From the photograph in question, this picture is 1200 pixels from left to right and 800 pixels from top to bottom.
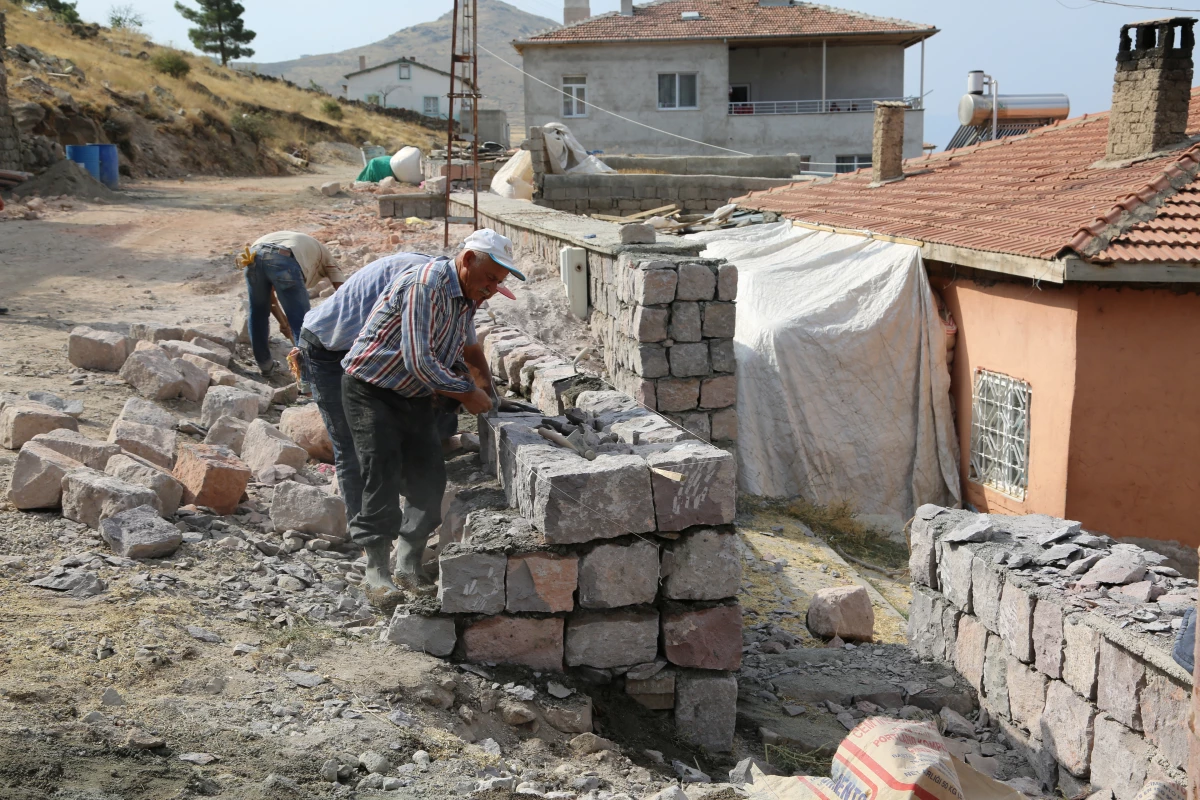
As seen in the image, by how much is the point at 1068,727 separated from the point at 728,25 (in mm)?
27809

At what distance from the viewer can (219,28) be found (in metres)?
55.6

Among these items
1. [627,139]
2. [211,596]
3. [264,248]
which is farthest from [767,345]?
[627,139]

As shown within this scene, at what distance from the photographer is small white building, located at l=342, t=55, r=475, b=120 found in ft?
220

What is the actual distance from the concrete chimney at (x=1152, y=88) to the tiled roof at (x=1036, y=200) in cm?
34

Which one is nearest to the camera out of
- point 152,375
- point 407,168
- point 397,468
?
point 397,468

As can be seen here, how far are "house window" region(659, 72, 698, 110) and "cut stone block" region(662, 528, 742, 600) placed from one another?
26.5 meters

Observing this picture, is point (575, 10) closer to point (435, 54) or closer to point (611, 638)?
point (611, 638)

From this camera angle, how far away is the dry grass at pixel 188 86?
3078cm

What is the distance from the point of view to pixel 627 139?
29234 millimetres

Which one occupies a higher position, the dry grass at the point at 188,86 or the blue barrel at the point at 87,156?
the dry grass at the point at 188,86

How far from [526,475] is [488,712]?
97 centimetres

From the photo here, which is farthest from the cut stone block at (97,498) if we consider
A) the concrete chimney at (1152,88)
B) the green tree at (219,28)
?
the green tree at (219,28)

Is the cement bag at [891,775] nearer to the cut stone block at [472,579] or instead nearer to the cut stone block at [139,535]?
the cut stone block at [472,579]

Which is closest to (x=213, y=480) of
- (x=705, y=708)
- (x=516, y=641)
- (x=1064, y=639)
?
(x=516, y=641)
